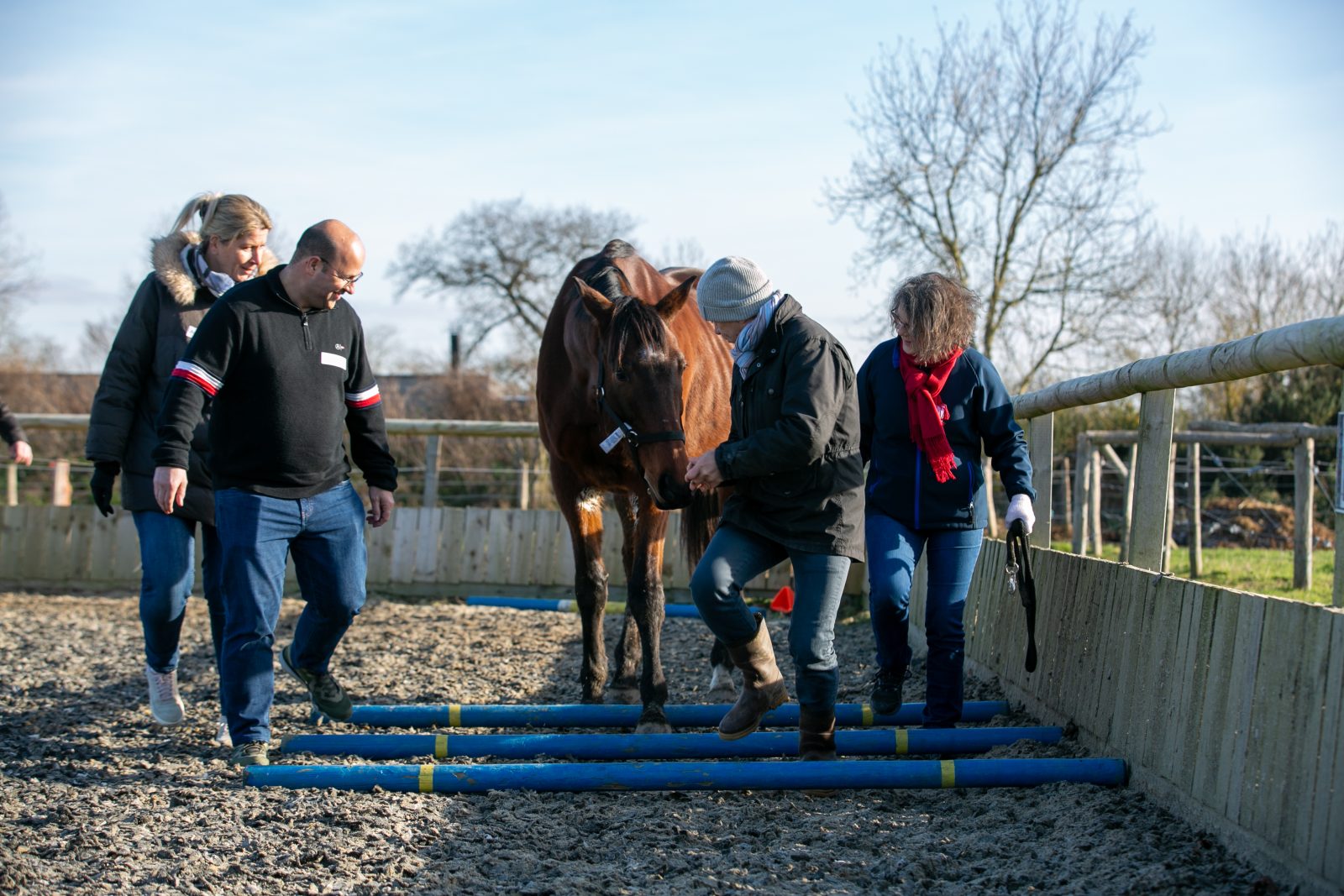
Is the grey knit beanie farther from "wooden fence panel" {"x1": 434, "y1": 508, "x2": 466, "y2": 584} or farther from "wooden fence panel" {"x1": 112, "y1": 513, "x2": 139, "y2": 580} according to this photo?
"wooden fence panel" {"x1": 112, "y1": 513, "x2": 139, "y2": 580}

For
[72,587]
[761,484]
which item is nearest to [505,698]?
[761,484]

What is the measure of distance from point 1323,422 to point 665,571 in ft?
48.9

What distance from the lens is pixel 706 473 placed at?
3666mm

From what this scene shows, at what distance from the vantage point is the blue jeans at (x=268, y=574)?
13.3 ft

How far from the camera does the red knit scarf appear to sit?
4.10 m

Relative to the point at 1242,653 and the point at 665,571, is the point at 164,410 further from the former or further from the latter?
the point at 665,571

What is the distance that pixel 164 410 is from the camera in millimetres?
3988

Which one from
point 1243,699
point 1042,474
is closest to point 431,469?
point 1042,474

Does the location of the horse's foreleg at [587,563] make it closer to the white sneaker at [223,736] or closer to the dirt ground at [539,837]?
the dirt ground at [539,837]

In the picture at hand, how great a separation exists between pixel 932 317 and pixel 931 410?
0.34 metres

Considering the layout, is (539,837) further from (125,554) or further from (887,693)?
(125,554)

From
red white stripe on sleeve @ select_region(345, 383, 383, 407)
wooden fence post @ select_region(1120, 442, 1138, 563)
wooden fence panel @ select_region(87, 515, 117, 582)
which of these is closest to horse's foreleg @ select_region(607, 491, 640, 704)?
red white stripe on sleeve @ select_region(345, 383, 383, 407)

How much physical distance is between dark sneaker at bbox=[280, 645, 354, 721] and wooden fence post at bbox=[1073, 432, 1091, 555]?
6282 mm

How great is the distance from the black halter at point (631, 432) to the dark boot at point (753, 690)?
0.76 meters
